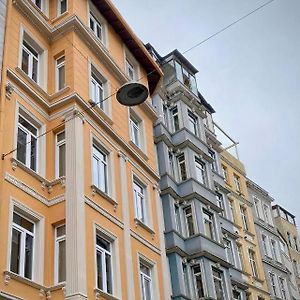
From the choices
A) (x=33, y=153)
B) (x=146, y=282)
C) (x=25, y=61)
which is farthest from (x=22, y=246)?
(x=25, y=61)

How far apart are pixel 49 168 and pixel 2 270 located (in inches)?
186

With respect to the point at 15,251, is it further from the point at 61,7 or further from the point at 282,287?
the point at 282,287

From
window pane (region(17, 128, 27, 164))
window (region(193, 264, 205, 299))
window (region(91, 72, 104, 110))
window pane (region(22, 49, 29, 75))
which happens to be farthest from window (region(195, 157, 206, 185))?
window pane (region(17, 128, 27, 164))

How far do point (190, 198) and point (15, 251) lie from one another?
46.9 feet

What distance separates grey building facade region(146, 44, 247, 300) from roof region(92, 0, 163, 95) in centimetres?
310

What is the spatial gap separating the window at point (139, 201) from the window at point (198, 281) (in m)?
5.85

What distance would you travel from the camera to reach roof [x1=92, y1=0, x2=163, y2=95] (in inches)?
976

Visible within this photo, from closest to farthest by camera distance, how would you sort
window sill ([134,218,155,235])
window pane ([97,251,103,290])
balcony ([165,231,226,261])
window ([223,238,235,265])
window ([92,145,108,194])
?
window pane ([97,251,103,290]) < window ([92,145,108,194]) < window sill ([134,218,155,235]) < balcony ([165,231,226,261]) < window ([223,238,235,265])

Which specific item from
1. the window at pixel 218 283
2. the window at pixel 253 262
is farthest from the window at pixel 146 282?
the window at pixel 253 262

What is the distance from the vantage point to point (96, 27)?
2456 cm

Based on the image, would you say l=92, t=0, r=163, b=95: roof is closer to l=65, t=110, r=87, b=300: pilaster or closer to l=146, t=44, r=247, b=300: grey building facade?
l=146, t=44, r=247, b=300: grey building facade

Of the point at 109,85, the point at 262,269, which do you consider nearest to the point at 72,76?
the point at 109,85

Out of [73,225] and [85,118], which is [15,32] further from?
[73,225]

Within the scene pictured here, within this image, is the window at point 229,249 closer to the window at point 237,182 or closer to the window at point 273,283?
the window at point 273,283
